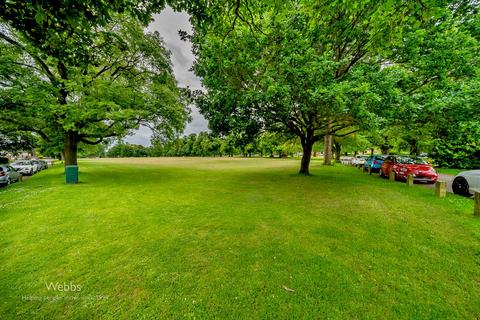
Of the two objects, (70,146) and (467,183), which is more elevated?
(70,146)

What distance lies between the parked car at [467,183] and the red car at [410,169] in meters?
3.37

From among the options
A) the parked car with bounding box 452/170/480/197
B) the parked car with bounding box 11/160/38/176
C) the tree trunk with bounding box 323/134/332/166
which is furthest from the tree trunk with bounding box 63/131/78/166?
the tree trunk with bounding box 323/134/332/166

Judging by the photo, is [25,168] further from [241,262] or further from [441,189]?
[441,189]

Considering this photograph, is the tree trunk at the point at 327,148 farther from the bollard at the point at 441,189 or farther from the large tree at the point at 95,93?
the large tree at the point at 95,93

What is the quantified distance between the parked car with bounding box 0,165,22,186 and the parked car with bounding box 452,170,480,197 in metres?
25.7

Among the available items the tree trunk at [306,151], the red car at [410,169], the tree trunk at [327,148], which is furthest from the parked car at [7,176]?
the tree trunk at [327,148]

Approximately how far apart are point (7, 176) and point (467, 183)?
2634cm

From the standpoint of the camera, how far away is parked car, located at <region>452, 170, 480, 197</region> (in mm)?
7984

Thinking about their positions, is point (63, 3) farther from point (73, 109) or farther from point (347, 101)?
point (73, 109)

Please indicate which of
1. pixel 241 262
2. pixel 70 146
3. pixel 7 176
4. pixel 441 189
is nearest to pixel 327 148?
pixel 441 189

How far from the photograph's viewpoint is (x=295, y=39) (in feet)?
28.3

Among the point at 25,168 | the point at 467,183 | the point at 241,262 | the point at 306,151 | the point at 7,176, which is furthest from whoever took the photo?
the point at 25,168

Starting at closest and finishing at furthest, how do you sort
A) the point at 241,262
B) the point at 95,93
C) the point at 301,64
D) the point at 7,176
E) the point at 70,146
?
the point at 241,262
the point at 301,64
the point at 95,93
the point at 7,176
the point at 70,146

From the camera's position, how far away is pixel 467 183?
325 inches
